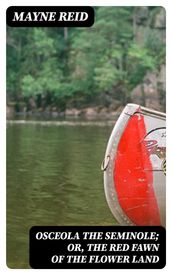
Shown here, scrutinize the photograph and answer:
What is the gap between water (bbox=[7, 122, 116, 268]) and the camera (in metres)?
6.04

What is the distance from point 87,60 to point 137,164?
22.5 metres

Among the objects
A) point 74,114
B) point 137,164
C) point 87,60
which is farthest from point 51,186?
point 87,60

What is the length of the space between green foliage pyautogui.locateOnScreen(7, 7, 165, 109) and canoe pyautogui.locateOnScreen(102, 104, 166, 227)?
61.2 feet

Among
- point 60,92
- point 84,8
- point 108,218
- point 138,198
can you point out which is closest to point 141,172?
point 138,198

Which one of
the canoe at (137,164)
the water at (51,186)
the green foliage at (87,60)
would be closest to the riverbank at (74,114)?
the green foliage at (87,60)

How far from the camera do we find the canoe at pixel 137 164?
532cm

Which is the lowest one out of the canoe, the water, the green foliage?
the water

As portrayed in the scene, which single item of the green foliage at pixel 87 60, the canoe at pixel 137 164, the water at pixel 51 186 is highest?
the green foliage at pixel 87 60

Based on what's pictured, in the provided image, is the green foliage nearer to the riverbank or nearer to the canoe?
the riverbank

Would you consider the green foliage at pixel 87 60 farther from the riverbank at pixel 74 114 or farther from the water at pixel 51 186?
the water at pixel 51 186

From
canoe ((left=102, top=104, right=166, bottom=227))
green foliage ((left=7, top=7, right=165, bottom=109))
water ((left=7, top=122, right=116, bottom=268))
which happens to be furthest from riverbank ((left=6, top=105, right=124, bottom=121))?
canoe ((left=102, top=104, right=166, bottom=227))

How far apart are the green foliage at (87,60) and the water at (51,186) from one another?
8574 millimetres

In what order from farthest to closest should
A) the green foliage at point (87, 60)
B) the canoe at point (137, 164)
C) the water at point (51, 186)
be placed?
the green foliage at point (87, 60), the water at point (51, 186), the canoe at point (137, 164)
